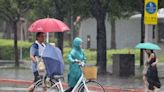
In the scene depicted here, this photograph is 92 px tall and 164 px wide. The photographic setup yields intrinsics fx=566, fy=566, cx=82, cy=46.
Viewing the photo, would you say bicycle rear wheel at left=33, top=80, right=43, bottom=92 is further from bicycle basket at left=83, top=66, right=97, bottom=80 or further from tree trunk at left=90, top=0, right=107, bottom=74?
tree trunk at left=90, top=0, right=107, bottom=74

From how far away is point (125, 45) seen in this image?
50.3 m

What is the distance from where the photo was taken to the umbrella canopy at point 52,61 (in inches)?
492

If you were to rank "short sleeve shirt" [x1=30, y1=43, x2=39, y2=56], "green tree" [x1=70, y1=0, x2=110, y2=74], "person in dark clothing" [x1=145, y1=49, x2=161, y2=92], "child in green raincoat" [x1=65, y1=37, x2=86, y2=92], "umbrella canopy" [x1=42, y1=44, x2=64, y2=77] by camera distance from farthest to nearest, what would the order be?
"green tree" [x1=70, y1=0, x2=110, y2=74], "person in dark clothing" [x1=145, y1=49, x2=161, y2=92], "short sleeve shirt" [x1=30, y1=43, x2=39, y2=56], "child in green raincoat" [x1=65, y1=37, x2=86, y2=92], "umbrella canopy" [x1=42, y1=44, x2=64, y2=77]

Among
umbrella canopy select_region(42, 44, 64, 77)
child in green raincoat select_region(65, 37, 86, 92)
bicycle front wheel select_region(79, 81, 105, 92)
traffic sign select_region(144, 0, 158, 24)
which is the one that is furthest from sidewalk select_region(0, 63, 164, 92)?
umbrella canopy select_region(42, 44, 64, 77)

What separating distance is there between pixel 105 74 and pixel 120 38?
87.7 feet

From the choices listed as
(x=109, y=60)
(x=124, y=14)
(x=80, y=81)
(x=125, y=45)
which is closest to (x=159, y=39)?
(x=125, y=45)

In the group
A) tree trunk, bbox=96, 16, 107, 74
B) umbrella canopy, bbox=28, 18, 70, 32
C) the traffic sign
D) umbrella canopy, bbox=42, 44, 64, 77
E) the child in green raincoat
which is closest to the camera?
umbrella canopy, bbox=42, 44, 64, 77

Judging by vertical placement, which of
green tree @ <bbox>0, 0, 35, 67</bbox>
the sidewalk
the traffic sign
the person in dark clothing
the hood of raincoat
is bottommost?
the sidewalk

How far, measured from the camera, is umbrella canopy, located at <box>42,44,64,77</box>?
12500 mm

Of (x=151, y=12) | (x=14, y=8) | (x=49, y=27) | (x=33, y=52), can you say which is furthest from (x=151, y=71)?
(x=14, y=8)

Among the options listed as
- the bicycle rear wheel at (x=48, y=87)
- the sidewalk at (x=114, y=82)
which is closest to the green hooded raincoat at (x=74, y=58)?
the bicycle rear wheel at (x=48, y=87)

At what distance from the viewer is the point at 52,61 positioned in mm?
12539

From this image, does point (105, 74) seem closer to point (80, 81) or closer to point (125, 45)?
point (80, 81)

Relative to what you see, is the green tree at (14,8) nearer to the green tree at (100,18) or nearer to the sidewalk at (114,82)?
the green tree at (100,18)
